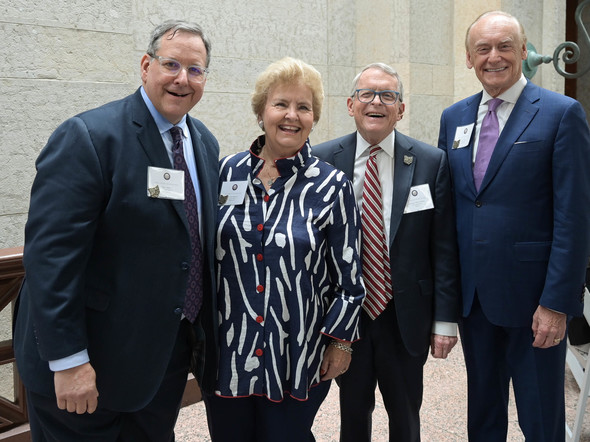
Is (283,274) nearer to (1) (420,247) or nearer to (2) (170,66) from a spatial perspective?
(1) (420,247)

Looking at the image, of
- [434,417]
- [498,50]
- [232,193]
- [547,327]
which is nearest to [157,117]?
[232,193]

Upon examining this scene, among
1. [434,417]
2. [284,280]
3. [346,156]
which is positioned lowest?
[434,417]

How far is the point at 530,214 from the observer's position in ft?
7.93

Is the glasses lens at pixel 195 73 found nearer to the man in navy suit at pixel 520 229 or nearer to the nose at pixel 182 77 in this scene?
the nose at pixel 182 77

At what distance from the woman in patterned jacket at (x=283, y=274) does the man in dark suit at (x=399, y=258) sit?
29 cm

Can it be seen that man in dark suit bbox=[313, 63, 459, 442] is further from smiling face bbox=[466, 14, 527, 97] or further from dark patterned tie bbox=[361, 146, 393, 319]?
smiling face bbox=[466, 14, 527, 97]

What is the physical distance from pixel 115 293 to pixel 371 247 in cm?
103

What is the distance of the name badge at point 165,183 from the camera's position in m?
1.91

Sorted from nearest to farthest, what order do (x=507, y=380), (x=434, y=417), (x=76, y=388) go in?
(x=76, y=388), (x=507, y=380), (x=434, y=417)

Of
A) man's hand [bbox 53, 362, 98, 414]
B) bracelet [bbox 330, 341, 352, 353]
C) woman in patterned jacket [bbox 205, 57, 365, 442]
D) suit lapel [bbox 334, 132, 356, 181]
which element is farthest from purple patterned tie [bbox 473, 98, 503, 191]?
man's hand [bbox 53, 362, 98, 414]

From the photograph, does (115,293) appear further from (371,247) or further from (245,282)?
(371,247)

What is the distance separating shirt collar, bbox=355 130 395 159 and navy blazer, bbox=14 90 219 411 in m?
0.77

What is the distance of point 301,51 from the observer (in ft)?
18.4

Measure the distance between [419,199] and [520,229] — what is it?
1.39 ft
